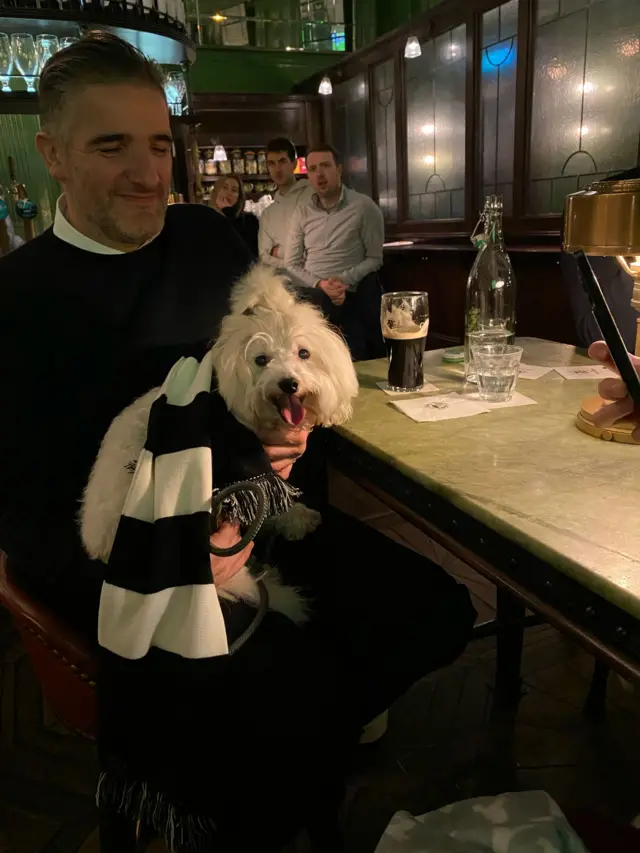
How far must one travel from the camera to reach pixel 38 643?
36.8 inches

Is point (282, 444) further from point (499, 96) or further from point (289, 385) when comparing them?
point (499, 96)

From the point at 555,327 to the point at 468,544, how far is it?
3.76 meters

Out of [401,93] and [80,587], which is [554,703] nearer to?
[80,587]

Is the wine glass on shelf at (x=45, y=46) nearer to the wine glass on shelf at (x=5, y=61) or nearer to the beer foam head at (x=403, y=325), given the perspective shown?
the wine glass on shelf at (x=5, y=61)

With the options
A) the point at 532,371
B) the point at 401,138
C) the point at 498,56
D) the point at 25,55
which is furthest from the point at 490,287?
the point at 401,138

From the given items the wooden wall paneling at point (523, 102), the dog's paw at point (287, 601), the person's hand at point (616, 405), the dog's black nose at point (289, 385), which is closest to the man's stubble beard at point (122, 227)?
the dog's black nose at point (289, 385)

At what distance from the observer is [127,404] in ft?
3.67

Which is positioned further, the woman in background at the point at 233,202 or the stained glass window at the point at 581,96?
the woman in background at the point at 233,202

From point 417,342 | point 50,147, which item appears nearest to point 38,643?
point 50,147

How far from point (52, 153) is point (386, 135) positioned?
5.84 m

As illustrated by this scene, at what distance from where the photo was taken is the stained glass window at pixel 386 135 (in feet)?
19.9

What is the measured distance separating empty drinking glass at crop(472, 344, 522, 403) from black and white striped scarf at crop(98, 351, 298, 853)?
695mm

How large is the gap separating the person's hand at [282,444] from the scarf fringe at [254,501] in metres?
0.09

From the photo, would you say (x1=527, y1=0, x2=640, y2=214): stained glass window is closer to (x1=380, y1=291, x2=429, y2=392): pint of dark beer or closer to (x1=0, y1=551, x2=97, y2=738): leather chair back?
(x1=380, y1=291, x2=429, y2=392): pint of dark beer
